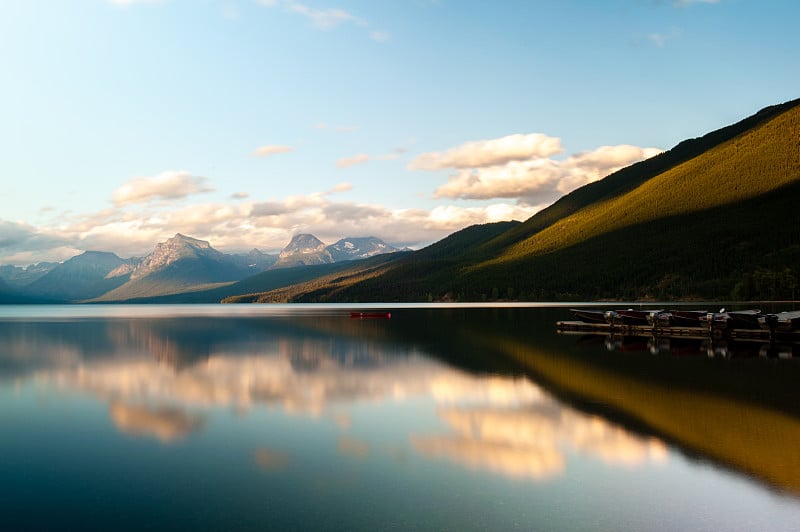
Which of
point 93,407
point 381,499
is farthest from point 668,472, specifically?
point 93,407

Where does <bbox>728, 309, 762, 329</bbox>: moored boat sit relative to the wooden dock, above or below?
above

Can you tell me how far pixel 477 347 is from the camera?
5659 cm

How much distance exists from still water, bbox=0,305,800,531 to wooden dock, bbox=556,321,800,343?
19350mm

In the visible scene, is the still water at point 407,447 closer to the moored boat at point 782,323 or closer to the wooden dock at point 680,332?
the moored boat at point 782,323

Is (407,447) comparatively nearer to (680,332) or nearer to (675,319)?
(680,332)

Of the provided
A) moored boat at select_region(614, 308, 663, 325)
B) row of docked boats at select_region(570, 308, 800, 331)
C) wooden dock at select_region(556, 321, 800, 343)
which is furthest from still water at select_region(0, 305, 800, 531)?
moored boat at select_region(614, 308, 663, 325)

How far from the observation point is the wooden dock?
59.7m

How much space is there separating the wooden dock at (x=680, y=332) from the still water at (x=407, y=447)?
19350 mm

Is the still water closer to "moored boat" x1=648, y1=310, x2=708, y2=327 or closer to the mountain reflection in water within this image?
the mountain reflection in water

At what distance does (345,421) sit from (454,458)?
23.5ft

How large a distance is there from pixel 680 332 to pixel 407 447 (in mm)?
56196

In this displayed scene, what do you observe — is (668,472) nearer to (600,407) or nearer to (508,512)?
(508,512)

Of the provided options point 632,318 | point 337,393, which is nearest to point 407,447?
point 337,393

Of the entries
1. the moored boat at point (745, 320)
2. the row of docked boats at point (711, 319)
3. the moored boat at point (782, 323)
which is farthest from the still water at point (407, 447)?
the moored boat at point (745, 320)
